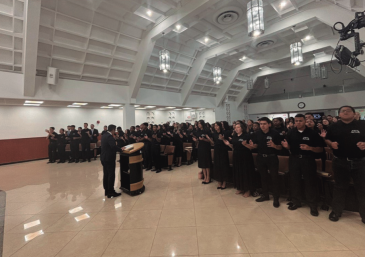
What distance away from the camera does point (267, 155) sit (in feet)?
11.2

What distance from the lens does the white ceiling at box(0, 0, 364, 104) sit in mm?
6569

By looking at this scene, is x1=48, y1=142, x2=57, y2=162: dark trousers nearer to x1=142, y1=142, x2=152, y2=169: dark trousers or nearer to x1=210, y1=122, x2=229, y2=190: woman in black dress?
x1=142, y1=142, x2=152, y2=169: dark trousers

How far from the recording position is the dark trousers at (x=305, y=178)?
295 cm

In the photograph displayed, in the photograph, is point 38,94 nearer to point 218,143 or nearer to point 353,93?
point 218,143

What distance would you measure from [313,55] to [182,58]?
9610 millimetres

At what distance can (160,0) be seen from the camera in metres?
6.33

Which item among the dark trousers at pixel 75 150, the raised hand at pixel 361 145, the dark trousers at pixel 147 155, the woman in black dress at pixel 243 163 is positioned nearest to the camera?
the raised hand at pixel 361 145

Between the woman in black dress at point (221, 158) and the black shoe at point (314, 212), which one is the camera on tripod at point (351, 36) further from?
the black shoe at point (314, 212)

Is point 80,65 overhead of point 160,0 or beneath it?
beneath

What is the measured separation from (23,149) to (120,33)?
879 centimetres

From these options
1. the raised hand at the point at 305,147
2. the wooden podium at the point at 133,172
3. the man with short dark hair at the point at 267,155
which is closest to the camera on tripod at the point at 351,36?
the man with short dark hair at the point at 267,155

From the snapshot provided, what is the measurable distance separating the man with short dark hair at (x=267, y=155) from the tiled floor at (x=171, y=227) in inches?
12.7

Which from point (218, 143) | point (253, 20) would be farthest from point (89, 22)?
point (218, 143)

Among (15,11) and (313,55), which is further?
(313,55)
